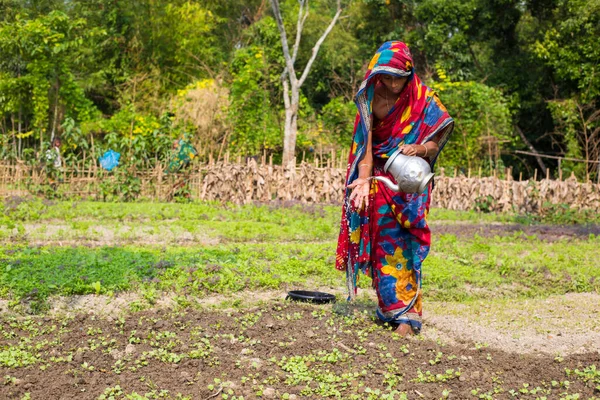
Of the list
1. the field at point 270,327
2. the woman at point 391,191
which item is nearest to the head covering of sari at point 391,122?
the woman at point 391,191

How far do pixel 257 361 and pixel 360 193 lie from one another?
1.48 m

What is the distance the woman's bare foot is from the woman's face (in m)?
1.68

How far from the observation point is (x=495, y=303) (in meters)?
6.44

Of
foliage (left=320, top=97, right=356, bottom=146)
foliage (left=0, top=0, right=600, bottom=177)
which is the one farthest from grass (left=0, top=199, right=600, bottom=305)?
foliage (left=320, top=97, right=356, bottom=146)

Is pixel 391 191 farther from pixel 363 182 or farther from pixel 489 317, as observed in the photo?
pixel 489 317

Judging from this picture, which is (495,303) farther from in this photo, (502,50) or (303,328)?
(502,50)

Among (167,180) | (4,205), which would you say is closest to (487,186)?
(167,180)

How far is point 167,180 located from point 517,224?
25.3 feet

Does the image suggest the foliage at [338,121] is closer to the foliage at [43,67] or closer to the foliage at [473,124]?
the foliage at [473,124]

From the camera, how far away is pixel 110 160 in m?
15.8

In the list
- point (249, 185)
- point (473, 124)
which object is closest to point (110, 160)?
point (249, 185)

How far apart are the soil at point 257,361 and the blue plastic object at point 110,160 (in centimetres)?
1117

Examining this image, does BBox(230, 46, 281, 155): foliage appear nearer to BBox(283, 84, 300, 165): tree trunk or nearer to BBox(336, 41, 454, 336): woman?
BBox(283, 84, 300, 165): tree trunk

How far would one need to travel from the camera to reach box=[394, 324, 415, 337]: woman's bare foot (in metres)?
4.88
